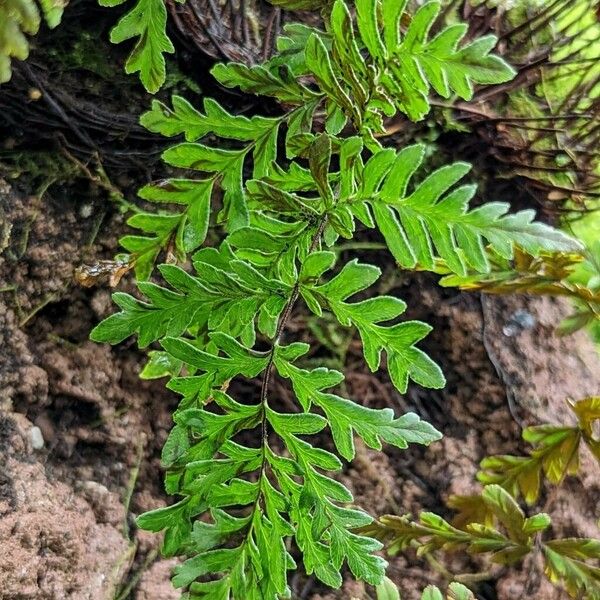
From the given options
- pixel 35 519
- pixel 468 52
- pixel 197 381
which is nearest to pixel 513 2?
pixel 468 52

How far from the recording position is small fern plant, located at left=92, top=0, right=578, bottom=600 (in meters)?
0.73

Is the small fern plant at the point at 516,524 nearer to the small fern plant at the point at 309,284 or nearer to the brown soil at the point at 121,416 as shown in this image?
the brown soil at the point at 121,416

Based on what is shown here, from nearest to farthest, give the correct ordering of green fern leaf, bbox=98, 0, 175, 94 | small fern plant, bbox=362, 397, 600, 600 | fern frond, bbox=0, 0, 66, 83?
fern frond, bbox=0, 0, 66, 83 < green fern leaf, bbox=98, 0, 175, 94 < small fern plant, bbox=362, 397, 600, 600

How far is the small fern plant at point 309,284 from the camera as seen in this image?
0.73 meters

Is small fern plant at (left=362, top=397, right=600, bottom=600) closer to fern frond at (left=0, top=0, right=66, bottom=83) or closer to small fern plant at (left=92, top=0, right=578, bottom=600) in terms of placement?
small fern plant at (left=92, top=0, right=578, bottom=600)

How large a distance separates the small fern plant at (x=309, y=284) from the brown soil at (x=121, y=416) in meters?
0.26

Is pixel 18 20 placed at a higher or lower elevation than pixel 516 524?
higher

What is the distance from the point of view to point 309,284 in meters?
0.77

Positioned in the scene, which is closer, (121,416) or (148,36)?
(148,36)

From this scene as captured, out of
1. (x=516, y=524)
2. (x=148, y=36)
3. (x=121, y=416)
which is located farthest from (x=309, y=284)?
(x=516, y=524)

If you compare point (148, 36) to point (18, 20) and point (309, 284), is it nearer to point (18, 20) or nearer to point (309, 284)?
point (18, 20)

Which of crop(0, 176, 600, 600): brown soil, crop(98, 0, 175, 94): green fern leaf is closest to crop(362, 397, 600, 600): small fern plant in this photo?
crop(0, 176, 600, 600): brown soil

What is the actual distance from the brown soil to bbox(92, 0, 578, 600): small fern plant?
0.26m

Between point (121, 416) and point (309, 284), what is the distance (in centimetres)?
59
